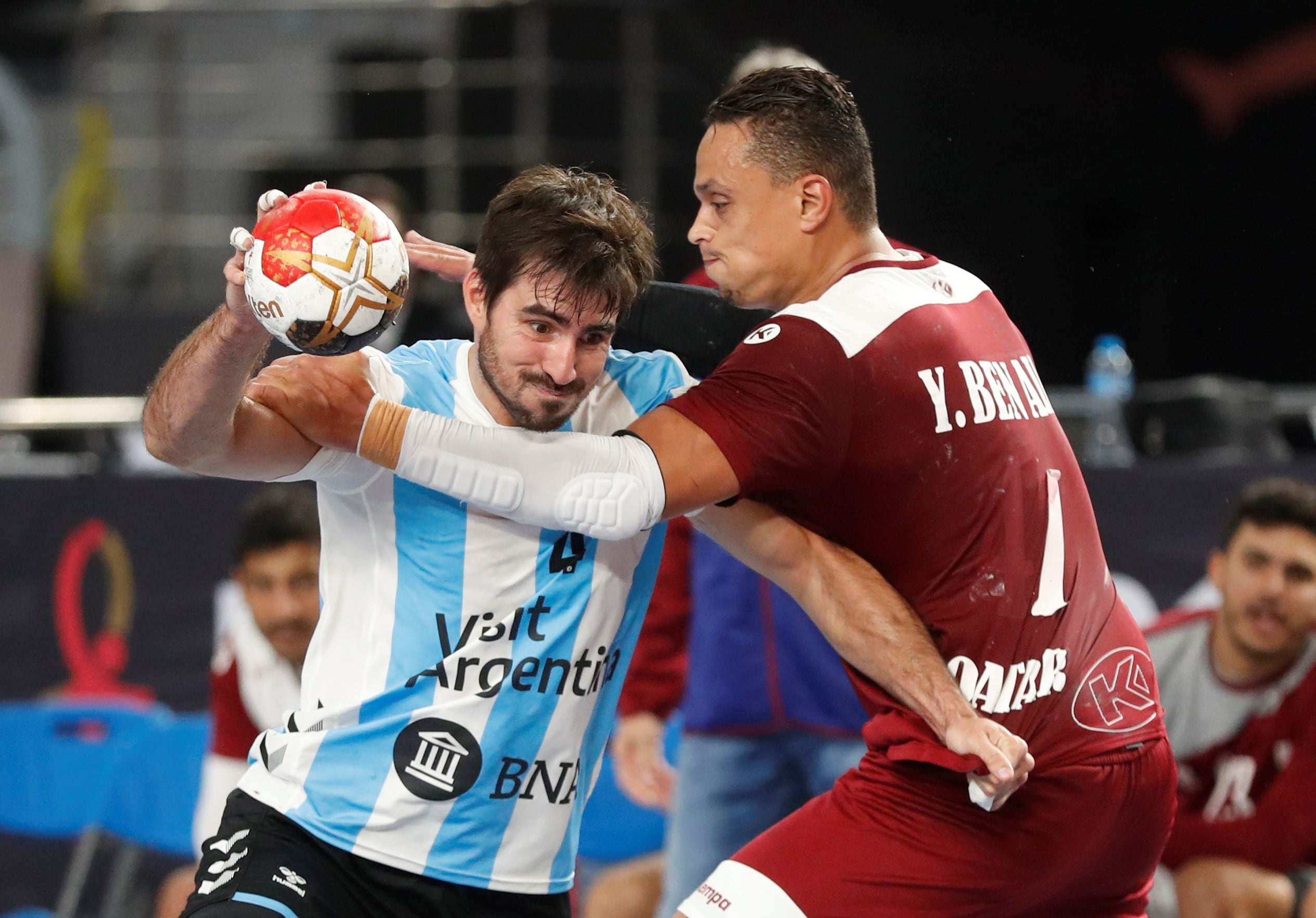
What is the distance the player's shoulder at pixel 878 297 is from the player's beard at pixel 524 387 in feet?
1.32

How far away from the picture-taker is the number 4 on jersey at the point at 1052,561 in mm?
2689

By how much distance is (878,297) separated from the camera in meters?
2.72

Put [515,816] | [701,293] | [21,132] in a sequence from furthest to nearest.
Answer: [21,132] < [701,293] < [515,816]

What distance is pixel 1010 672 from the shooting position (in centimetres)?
267

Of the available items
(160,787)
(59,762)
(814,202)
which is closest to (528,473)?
(814,202)

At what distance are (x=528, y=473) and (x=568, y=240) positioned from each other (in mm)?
422

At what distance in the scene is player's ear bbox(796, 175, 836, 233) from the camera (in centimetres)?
284

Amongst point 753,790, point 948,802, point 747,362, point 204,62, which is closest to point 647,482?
point 747,362

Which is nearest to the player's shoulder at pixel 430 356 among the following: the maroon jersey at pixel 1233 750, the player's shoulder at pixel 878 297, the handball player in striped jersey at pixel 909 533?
the handball player in striped jersey at pixel 909 533

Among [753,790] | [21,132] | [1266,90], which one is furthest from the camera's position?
[1266,90]

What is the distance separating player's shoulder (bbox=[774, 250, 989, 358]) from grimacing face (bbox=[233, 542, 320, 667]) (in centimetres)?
229

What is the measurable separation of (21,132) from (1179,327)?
306 inches

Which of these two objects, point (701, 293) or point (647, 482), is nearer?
point (647, 482)

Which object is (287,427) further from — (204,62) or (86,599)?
(204,62)
